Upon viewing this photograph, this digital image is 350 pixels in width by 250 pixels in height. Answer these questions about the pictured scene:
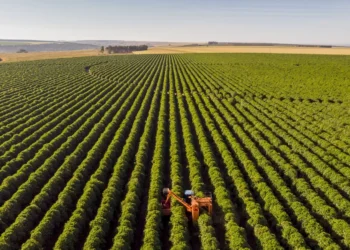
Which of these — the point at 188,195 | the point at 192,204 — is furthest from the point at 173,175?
the point at 192,204

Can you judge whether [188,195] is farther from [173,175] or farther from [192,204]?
[173,175]

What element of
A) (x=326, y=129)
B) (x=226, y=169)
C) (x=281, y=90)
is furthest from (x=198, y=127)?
(x=281, y=90)

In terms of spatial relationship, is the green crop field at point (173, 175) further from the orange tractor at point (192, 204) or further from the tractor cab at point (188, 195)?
the tractor cab at point (188, 195)

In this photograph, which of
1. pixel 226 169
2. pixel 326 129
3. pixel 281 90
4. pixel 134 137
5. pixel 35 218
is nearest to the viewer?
pixel 35 218

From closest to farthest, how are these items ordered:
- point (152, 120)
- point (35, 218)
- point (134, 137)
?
point (35, 218), point (134, 137), point (152, 120)

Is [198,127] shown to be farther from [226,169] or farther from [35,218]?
[35,218]

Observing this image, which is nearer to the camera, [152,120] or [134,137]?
[134,137]
